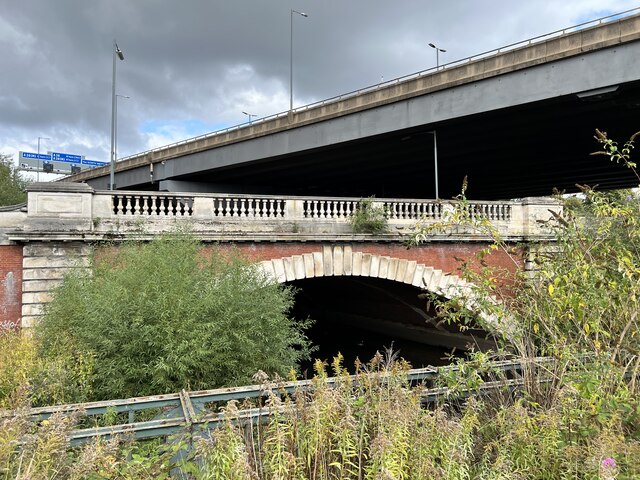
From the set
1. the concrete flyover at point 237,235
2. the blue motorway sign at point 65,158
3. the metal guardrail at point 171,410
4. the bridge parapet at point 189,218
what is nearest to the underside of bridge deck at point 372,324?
the concrete flyover at point 237,235

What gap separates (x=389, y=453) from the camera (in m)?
2.82

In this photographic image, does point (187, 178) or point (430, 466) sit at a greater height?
point (187, 178)

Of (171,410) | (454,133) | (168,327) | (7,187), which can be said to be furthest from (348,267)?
(7,187)

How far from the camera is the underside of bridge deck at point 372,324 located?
19.4 metres

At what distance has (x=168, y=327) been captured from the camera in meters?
6.52

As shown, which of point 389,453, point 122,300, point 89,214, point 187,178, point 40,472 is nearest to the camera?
point 40,472

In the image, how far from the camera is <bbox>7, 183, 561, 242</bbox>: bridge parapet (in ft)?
30.8

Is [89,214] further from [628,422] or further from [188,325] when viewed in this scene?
[628,422]

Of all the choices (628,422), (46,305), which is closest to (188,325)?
(46,305)

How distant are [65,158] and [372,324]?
161 feet

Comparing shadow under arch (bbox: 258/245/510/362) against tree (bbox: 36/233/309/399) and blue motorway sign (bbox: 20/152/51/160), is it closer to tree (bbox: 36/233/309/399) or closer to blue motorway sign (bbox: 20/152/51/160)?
tree (bbox: 36/233/309/399)

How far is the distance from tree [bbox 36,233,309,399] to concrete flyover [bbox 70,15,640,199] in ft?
36.9

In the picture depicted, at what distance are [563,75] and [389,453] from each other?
14048 mm

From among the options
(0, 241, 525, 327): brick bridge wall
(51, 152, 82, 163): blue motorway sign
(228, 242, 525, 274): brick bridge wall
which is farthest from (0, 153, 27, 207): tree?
(228, 242, 525, 274): brick bridge wall
